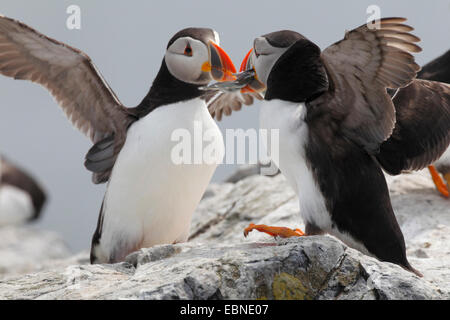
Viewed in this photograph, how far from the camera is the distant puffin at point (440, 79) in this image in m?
7.31

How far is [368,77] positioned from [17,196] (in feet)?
61.4

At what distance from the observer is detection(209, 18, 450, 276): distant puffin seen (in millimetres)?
4457

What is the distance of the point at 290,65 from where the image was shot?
180 inches

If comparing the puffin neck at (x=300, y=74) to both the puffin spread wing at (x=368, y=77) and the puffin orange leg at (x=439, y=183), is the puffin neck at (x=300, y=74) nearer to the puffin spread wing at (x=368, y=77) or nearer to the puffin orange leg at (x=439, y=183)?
the puffin spread wing at (x=368, y=77)

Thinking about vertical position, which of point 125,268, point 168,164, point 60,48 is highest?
point 60,48

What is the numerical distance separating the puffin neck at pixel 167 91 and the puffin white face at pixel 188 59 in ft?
0.16

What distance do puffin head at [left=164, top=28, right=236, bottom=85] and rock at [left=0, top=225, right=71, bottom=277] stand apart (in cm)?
728

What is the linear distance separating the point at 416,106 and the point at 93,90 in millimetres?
3007

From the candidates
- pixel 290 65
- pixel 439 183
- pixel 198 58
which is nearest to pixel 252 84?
pixel 290 65

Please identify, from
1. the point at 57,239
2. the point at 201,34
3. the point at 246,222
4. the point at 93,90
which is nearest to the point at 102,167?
the point at 93,90

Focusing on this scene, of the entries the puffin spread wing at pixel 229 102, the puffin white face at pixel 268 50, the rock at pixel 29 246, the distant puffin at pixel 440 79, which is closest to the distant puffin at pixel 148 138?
the puffin white face at pixel 268 50

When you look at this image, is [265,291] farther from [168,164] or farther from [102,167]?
[102,167]

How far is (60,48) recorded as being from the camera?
6.00 m

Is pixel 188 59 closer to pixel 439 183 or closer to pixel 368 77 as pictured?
pixel 368 77
